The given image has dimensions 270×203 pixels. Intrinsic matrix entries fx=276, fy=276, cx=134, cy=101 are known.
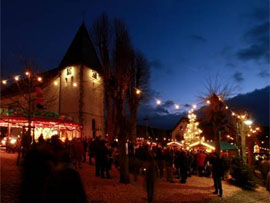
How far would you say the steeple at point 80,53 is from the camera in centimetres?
3794

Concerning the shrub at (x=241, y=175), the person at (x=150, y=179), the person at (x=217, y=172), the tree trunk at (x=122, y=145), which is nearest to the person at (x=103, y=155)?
the tree trunk at (x=122, y=145)

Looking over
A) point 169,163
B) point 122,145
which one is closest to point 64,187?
point 122,145

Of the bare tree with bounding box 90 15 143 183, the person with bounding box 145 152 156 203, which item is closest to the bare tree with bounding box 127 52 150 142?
the bare tree with bounding box 90 15 143 183

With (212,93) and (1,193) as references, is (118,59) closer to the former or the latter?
(212,93)

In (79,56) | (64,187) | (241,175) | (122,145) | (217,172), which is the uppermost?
(79,56)

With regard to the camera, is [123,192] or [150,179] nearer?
[150,179]

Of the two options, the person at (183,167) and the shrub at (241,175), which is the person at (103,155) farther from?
the shrub at (241,175)

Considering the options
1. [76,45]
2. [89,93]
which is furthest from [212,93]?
[76,45]

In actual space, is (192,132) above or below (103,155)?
above

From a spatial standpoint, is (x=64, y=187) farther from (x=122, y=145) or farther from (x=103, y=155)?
(x=103, y=155)

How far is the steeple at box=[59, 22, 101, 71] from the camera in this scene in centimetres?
3794

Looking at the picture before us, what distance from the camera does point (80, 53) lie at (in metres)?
38.2

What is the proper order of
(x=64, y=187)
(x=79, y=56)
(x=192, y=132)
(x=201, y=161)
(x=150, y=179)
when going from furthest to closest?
(x=79, y=56) < (x=192, y=132) < (x=201, y=161) < (x=150, y=179) < (x=64, y=187)

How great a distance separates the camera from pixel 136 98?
2936 centimetres
